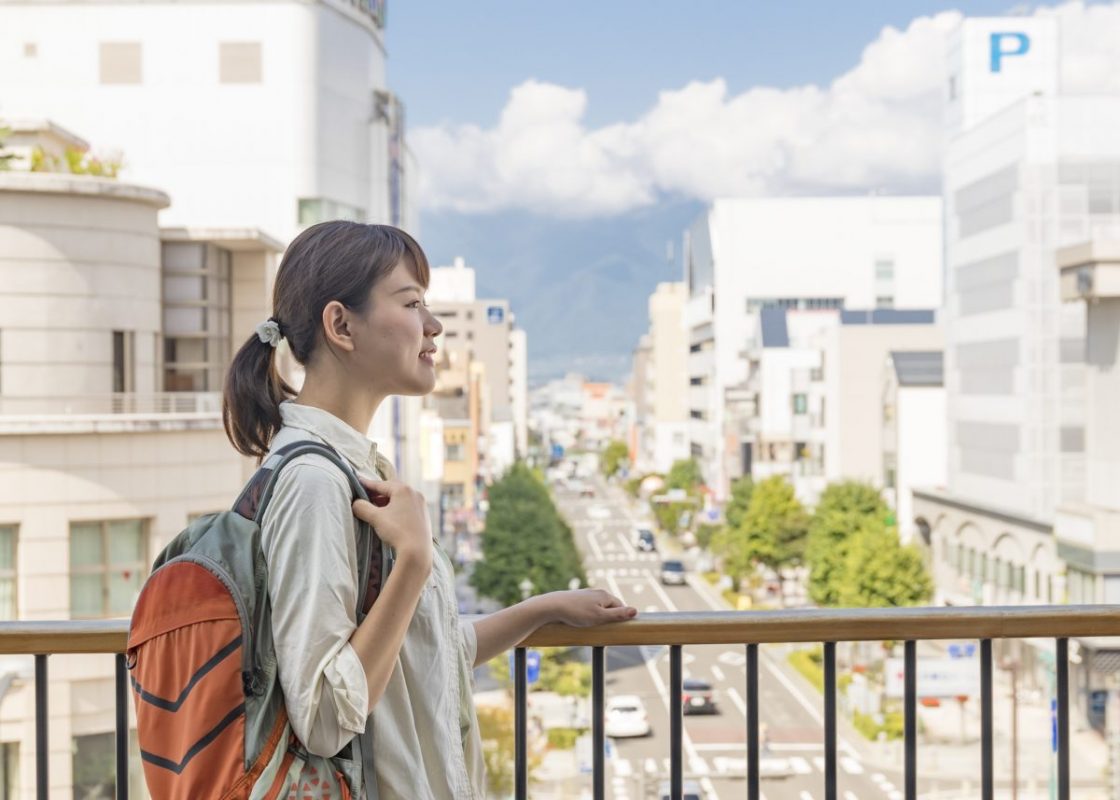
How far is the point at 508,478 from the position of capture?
4616 cm

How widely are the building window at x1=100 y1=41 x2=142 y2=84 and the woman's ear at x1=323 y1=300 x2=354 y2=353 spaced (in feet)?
110

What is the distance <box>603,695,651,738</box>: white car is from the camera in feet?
98.4

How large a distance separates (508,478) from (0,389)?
29.0 m

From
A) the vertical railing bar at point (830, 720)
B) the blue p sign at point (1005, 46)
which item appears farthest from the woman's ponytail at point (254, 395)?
the blue p sign at point (1005, 46)

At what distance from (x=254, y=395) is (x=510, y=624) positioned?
81 cm

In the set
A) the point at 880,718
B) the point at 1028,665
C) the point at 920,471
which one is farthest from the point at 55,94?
the point at 920,471

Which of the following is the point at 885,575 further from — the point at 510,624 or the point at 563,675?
the point at 510,624

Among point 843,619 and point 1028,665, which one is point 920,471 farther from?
Result: point 843,619

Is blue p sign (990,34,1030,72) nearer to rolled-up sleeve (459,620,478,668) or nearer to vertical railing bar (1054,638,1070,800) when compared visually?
vertical railing bar (1054,638,1070,800)

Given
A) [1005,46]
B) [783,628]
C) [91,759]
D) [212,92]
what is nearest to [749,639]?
[783,628]

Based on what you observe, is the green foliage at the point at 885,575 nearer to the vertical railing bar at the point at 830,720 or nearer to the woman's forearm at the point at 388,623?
the vertical railing bar at the point at 830,720

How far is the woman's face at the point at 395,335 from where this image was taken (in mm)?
2238

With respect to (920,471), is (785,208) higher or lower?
higher

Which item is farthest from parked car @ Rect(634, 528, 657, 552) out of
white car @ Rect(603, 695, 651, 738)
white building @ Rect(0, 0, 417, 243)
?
white building @ Rect(0, 0, 417, 243)
